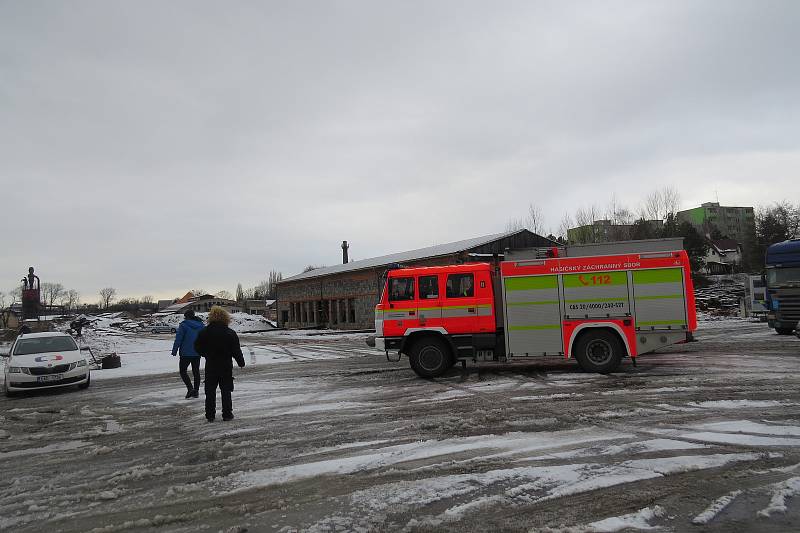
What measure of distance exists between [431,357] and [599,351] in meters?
3.70

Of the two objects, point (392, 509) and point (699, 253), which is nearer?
point (392, 509)

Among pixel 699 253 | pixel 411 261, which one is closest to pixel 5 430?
pixel 411 261

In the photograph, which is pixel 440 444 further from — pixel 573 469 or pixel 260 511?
pixel 260 511

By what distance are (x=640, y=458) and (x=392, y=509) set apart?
9.09 feet

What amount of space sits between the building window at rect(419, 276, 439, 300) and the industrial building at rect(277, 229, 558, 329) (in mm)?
17164

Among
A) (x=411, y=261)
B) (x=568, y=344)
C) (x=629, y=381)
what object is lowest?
(x=629, y=381)

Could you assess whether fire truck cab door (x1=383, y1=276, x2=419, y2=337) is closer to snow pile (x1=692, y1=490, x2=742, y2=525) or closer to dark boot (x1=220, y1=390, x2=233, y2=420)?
dark boot (x1=220, y1=390, x2=233, y2=420)

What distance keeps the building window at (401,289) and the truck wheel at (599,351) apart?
3870 millimetres

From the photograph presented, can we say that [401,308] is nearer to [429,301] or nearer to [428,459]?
[429,301]

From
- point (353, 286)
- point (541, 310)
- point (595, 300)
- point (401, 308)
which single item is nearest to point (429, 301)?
point (401, 308)

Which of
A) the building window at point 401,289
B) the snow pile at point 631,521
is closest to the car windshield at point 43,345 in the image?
the building window at point 401,289

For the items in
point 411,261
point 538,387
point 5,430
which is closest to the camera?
point 5,430

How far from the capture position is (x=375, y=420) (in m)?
7.39

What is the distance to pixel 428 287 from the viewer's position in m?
11.4
